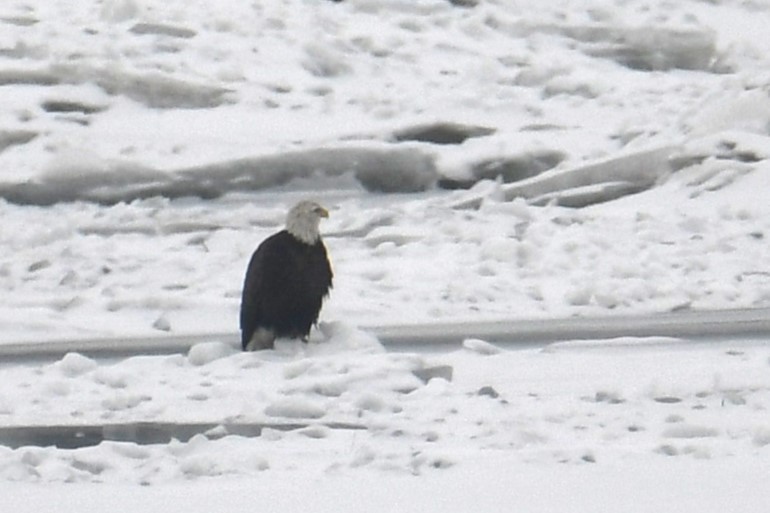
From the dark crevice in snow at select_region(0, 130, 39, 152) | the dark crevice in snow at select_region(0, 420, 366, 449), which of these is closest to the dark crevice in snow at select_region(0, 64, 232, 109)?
the dark crevice in snow at select_region(0, 130, 39, 152)

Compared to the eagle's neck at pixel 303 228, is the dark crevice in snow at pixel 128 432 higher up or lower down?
lower down

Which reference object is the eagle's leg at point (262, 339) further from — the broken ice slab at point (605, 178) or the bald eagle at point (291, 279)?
the broken ice slab at point (605, 178)

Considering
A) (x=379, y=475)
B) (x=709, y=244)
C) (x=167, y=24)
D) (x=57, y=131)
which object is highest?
(x=167, y=24)

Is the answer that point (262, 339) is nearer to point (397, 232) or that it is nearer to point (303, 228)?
point (303, 228)

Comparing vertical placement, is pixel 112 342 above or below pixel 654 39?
below

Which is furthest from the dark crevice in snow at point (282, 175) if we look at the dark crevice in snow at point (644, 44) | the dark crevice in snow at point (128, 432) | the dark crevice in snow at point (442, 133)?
the dark crevice in snow at point (128, 432)

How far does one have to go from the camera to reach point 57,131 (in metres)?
14.9

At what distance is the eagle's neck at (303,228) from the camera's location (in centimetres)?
963

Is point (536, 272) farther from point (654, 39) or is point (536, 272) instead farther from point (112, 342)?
point (654, 39)

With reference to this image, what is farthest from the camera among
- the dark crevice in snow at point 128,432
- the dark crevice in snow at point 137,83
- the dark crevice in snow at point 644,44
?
the dark crevice in snow at point 644,44

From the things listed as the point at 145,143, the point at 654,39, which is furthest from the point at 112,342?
the point at 654,39

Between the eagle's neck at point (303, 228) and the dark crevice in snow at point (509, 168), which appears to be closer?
the eagle's neck at point (303, 228)

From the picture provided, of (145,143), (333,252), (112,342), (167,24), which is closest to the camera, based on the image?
(112,342)

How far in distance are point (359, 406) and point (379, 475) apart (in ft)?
3.94
